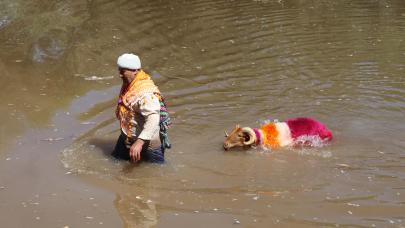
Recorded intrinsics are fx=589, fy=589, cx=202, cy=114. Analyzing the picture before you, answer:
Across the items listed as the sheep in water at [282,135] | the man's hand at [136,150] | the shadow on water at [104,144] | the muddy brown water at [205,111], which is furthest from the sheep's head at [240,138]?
the man's hand at [136,150]

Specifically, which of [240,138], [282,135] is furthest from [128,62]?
[282,135]

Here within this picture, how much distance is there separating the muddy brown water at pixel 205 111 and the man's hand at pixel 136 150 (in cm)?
29

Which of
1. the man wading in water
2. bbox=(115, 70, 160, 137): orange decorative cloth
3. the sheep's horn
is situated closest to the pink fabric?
the sheep's horn

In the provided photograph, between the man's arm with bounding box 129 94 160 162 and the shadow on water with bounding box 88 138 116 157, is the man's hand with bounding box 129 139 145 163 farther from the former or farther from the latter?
the shadow on water with bounding box 88 138 116 157

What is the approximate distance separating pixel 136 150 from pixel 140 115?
36cm

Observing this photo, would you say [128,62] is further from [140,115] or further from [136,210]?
[136,210]

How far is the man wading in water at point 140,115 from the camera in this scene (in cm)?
533

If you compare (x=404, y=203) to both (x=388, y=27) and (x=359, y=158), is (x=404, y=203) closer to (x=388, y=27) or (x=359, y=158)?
(x=359, y=158)

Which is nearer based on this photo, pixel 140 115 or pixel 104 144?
pixel 140 115

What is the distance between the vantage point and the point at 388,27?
1234cm

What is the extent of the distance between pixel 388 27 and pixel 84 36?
625cm

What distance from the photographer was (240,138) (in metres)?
6.41

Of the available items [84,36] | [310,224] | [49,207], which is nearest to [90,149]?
[49,207]

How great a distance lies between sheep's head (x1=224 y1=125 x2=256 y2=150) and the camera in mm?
6336
